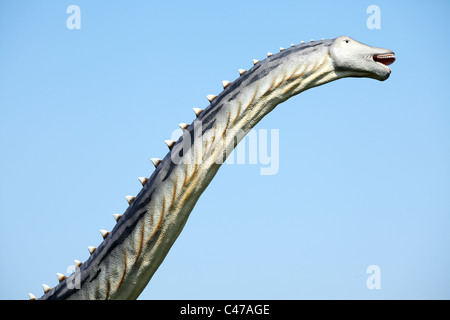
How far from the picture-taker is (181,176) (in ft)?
18.0

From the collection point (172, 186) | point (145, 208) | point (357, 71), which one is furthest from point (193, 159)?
point (357, 71)

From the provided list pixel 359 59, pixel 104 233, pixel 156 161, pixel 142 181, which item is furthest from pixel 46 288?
pixel 359 59

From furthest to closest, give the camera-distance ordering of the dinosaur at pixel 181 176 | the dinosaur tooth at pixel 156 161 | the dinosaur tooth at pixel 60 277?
1. the dinosaur tooth at pixel 60 277
2. the dinosaur tooth at pixel 156 161
3. the dinosaur at pixel 181 176

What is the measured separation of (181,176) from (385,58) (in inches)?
116

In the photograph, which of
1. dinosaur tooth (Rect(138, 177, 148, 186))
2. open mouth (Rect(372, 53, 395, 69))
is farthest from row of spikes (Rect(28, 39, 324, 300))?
open mouth (Rect(372, 53, 395, 69))

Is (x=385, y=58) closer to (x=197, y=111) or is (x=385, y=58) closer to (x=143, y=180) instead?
(x=197, y=111)

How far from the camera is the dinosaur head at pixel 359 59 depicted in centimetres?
605

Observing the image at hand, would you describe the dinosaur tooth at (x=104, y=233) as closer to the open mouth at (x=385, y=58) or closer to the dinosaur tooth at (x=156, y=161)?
the dinosaur tooth at (x=156, y=161)

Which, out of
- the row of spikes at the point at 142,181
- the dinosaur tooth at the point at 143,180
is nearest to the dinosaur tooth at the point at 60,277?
the row of spikes at the point at 142,181

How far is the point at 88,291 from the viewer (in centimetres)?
550

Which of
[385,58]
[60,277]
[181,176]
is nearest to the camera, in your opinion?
[181,176]

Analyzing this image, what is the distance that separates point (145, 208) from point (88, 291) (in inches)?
41.1

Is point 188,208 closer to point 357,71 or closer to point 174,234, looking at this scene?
point 174,234

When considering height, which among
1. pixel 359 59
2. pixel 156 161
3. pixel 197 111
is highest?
pixel 359 59
